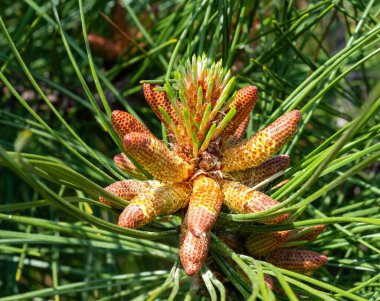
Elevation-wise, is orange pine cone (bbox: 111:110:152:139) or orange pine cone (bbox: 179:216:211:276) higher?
orange pine cone (bbox: 111:110:152:139)

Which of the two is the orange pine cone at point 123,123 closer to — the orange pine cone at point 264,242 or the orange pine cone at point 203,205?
the orange pine cone at point 203,205

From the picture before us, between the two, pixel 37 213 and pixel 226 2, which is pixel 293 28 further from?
pixel 37 213

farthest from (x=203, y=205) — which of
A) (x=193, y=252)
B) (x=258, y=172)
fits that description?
(x=258, y=172)

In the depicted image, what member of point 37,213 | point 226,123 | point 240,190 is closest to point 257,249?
point 240,190

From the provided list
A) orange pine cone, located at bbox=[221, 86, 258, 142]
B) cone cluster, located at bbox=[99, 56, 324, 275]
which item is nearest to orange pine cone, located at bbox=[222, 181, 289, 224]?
cone cluster, located at bbox=[99, 56, 324, 275]

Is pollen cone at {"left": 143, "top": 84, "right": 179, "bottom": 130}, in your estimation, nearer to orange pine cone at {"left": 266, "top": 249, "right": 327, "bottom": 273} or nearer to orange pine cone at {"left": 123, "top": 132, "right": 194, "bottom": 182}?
orange pine cone at {"left": 123, "top": 132, "right": 194, "bottom": 182}

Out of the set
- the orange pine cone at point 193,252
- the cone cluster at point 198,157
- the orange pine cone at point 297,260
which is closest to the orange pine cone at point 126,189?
the cone cluster at point 198,157

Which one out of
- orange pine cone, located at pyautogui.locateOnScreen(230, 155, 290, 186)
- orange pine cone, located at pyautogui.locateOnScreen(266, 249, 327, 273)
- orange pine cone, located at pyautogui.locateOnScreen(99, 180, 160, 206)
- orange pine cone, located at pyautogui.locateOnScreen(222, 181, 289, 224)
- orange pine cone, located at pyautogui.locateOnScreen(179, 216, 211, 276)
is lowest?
orange pine cone, located at pyautogui.locateOnScreen(266, 249, 327, 273)
